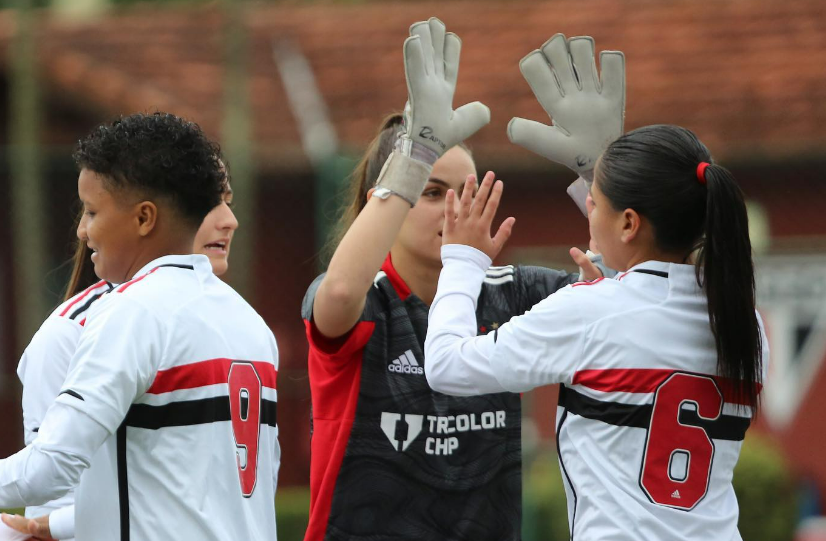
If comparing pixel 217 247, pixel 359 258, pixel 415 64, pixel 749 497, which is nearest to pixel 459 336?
pixel 359 258

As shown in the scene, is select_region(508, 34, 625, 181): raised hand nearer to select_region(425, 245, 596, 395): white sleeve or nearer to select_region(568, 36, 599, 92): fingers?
select_region(568, 36, 599, 92): fingers

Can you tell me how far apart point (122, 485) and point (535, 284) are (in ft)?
4.05

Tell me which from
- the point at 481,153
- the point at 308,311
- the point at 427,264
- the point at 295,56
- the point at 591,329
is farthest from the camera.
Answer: the point at 295,56

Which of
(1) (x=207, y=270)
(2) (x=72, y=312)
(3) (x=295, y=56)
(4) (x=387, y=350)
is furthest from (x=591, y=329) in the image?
(3) (x=295, y=56)

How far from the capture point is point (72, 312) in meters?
2.80

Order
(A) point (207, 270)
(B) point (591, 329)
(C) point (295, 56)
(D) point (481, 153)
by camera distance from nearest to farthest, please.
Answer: (B) point (591, 329) → (A) point (207, 270) → (D) point (481, 153) → (C) point (295, 56)

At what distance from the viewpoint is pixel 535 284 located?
3.02 meters

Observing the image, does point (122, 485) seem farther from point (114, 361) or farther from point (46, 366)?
point (46, 366)

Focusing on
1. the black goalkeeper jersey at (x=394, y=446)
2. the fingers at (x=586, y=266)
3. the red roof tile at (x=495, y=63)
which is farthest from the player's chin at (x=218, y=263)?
A: the red roof tile at (x=495, y=63)

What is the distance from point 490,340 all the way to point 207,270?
25.2 inches

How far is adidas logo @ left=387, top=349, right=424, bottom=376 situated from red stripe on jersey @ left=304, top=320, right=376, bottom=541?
85 millimetres

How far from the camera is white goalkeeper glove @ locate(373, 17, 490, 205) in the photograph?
2.54m

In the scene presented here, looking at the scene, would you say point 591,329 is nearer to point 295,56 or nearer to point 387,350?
point 387,350

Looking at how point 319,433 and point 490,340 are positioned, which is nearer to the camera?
point 490,340
